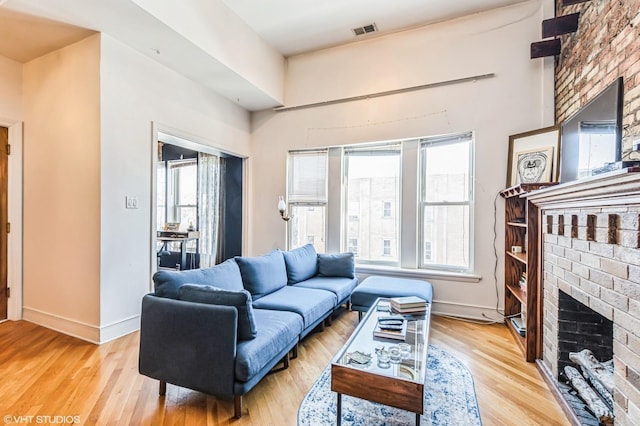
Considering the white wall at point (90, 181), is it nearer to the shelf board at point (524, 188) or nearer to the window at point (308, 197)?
the window at point (308, 197)

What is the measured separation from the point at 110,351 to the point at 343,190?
10.6 ft

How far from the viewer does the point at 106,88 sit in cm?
294

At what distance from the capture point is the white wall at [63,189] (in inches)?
116

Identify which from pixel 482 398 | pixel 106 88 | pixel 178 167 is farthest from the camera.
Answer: pixel 178 167

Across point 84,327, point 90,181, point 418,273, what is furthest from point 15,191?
point 418,273

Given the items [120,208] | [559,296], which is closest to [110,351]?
[120,208]

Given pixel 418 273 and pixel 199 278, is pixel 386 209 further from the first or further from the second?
pixel 199 278

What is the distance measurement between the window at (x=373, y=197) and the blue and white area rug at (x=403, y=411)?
2128 millimetres

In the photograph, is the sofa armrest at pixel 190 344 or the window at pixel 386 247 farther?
the window at pixel 386 247

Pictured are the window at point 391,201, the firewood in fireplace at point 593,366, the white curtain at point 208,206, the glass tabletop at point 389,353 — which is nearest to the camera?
the glass tabletop at point 389,353

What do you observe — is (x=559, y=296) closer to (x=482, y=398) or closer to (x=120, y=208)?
(x=482, y=398)

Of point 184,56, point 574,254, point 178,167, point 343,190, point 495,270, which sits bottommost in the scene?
point 495,270

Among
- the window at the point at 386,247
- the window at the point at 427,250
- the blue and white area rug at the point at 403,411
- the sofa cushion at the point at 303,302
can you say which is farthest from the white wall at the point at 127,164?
the window at the point at 427,250

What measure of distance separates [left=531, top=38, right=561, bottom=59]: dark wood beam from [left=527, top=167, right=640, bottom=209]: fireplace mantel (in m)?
2.01
